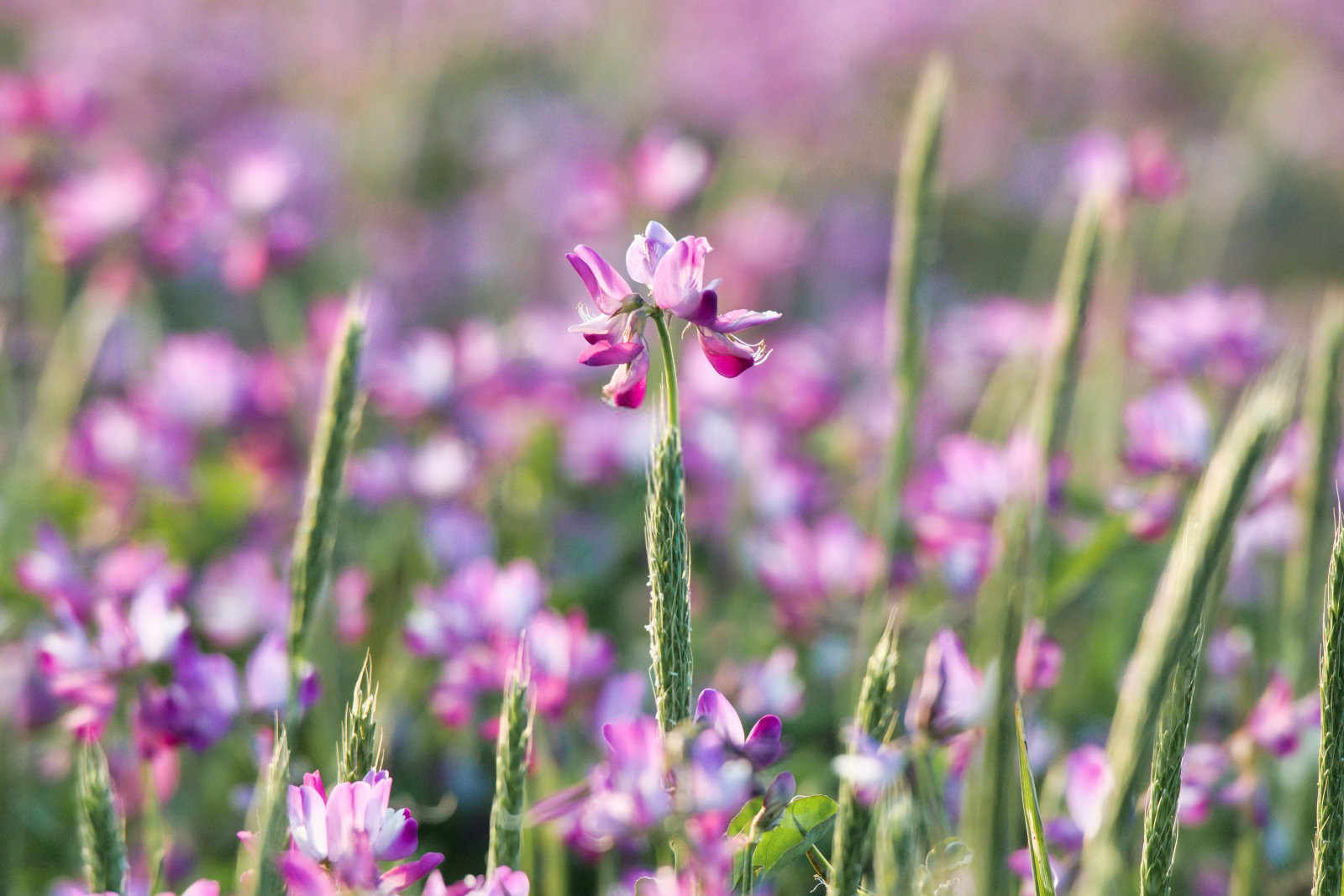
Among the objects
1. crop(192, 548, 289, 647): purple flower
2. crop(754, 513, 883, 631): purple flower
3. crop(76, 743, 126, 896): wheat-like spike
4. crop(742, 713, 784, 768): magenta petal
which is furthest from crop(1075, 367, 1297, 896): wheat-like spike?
crop(192, 548, 289, 647): purple flower

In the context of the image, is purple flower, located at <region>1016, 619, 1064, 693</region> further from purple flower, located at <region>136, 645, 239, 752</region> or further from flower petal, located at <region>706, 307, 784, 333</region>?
purple flower, located at <region>136, 645, 239, 752</region>

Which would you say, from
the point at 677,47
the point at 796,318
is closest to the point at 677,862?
the point at 796,318

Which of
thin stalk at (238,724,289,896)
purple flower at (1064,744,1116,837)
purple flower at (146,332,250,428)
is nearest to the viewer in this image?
thin stalk at (238,724,289,896)

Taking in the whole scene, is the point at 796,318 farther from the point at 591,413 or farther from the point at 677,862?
the point at 677,862

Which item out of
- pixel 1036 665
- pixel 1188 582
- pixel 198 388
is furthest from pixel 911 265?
pixel 198 388

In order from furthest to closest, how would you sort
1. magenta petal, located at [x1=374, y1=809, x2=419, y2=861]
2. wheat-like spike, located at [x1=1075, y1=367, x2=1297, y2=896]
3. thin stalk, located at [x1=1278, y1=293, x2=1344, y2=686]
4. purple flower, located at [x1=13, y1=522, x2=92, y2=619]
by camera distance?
purple flower, located at [x1=13, y1=522, x2=92, y2=619] → thin stalk, located at [x1=1278, y1=293, x2=1344, y2=686] → magenta petal, located at [x1=374, y1=809, x2=419, y2=861] → wheat-like spike, located at [x1=1075, y1=367, x2=1297, y2=896]
